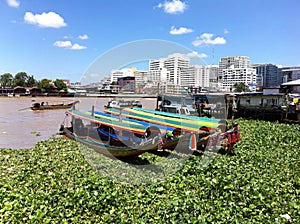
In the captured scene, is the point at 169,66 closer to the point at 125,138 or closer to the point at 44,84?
the point at 125,138

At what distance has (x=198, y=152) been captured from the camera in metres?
7.25

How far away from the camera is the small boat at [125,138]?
605 centimetres

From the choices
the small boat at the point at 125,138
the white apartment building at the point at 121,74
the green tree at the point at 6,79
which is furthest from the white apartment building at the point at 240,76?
the small boat at the point at 125,138

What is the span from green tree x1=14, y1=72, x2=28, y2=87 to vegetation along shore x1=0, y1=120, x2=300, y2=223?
6602 cm

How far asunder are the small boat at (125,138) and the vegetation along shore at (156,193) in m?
0.60

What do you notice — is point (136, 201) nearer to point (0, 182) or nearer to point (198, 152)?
point (0, 182)

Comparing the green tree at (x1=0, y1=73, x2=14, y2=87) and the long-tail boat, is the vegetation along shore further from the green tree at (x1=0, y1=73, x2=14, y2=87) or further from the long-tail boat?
the green tree at (x1=0, y1=73, x2=14, y2=87)

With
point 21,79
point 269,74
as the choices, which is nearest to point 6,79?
point 21,79

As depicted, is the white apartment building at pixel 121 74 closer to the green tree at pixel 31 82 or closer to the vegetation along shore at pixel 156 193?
the vegetation along shore at pixel 156 193

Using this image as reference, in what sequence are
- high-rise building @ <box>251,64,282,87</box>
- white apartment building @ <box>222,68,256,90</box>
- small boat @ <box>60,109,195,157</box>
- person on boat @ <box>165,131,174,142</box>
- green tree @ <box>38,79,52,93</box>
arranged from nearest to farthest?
small boat @ <box>60,109,195,157</box>, person on boat @ <box>165,131,174,142</box>, green tree @ <box>38,79,52,93</box>, high-rise building @ <box>251,64,282,87</box>, white apartment building @ <box>222,68,256,90</box>

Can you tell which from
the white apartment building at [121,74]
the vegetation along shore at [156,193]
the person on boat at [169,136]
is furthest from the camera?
the white apartment building at [121,74]

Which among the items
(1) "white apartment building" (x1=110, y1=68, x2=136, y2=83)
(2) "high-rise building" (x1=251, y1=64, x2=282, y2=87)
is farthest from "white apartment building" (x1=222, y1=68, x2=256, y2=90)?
(1) "white apartment building" (x1=110, y1=68, x2=136, y2=83)

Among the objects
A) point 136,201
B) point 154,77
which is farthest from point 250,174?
point 154,77

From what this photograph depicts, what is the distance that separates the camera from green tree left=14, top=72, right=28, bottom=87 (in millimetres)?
64312
